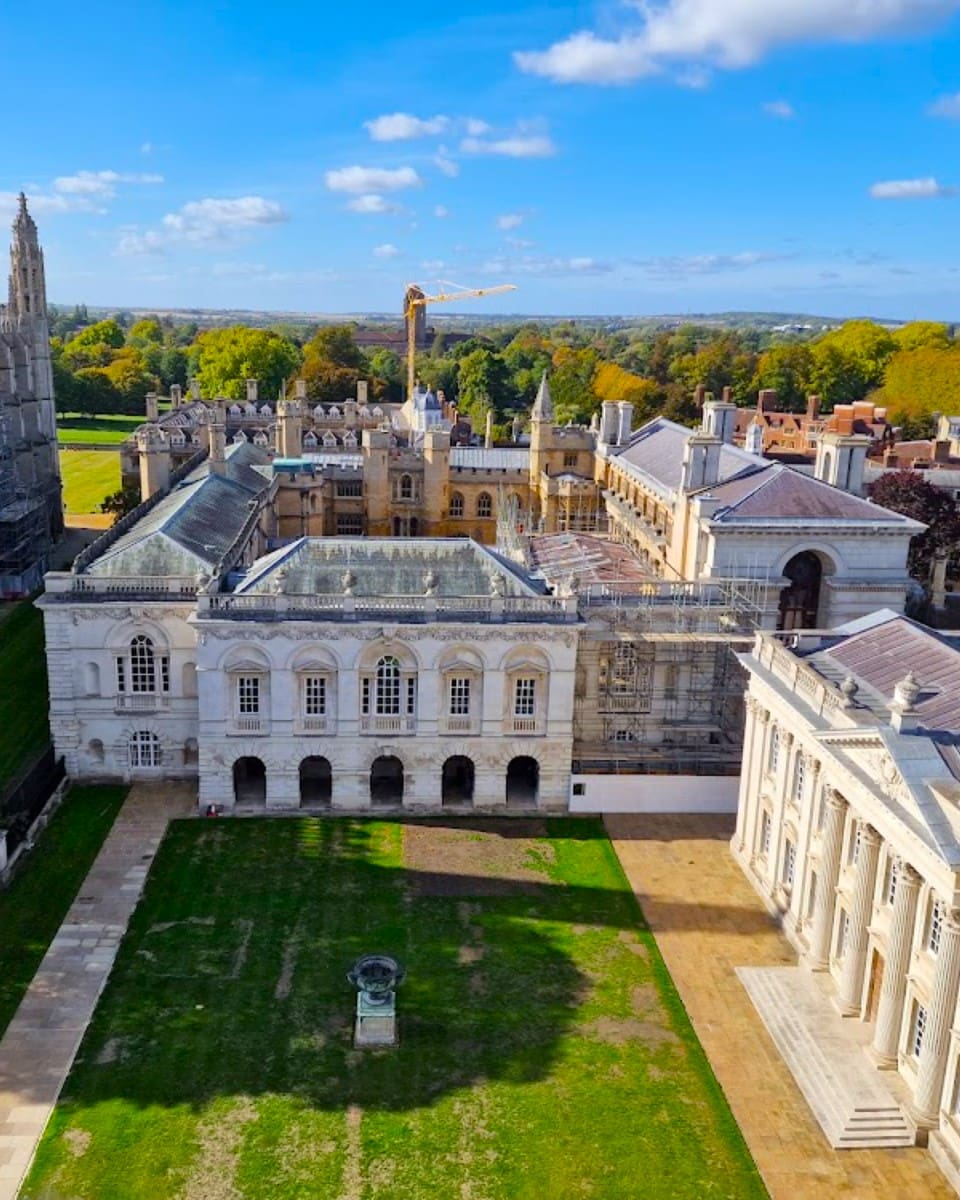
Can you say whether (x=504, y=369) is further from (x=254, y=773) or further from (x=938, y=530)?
(x=254, y=773)

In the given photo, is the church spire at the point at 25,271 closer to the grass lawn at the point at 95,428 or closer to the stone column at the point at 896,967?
the grass lawn at the point at 95,428

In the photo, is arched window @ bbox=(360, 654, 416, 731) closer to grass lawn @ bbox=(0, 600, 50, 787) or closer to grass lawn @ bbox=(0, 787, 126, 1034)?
grass lawn @ bbox=(0, 787, 126, 1034)

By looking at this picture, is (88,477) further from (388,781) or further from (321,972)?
(321,972)

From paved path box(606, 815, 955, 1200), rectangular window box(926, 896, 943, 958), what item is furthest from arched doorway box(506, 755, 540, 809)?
rectangular window box(926, 896, 943, 958)

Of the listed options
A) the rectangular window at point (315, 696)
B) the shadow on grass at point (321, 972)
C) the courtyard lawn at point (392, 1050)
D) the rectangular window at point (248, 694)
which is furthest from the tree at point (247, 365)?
the courtyard lawn at point (392, 1050)

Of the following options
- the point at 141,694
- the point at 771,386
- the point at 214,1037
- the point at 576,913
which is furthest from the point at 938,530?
the point at 771,386
